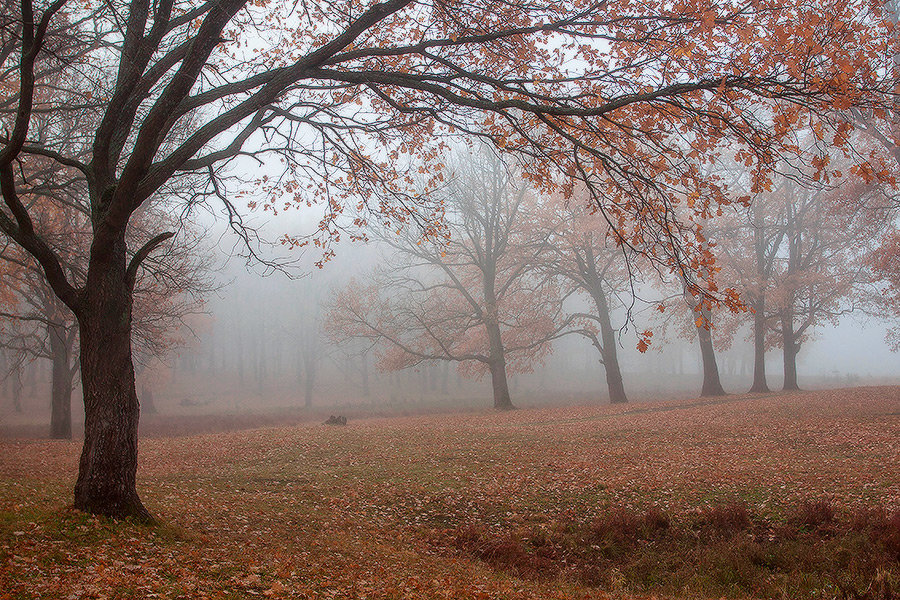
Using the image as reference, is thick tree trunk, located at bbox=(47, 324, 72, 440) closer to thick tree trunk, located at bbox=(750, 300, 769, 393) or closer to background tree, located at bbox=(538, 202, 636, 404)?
background tree, located at bbox=(538, 202, 636, 404)

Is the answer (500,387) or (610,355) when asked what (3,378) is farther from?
(610,355)

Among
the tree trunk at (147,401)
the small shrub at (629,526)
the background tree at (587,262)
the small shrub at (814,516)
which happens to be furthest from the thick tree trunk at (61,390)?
the small shrub at (814,516)

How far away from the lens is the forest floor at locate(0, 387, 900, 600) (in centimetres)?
511

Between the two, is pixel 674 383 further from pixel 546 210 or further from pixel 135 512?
pixel 135 512

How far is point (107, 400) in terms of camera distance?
20.8 feet

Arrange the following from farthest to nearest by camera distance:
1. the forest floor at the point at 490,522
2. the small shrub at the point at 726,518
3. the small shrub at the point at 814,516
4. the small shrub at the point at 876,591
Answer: the small shrub at the point at 726,518, the small shrub at the point at 814,516, the forest floor at the point at 490,522, the small shrub at the point at 876,591

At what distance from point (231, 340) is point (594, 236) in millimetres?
51848

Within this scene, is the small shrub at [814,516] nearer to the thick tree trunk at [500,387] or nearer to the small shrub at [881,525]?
the small shrub at [881,525]

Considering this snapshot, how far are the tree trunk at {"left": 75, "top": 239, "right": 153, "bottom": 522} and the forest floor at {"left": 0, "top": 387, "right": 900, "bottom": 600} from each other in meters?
0.34

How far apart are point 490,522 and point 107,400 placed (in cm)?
522

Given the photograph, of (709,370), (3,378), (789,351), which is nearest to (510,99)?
(709,370)

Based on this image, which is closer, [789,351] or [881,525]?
[881,525]

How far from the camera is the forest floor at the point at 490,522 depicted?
511 centimetres

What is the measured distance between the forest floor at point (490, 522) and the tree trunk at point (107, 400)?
341 mm
